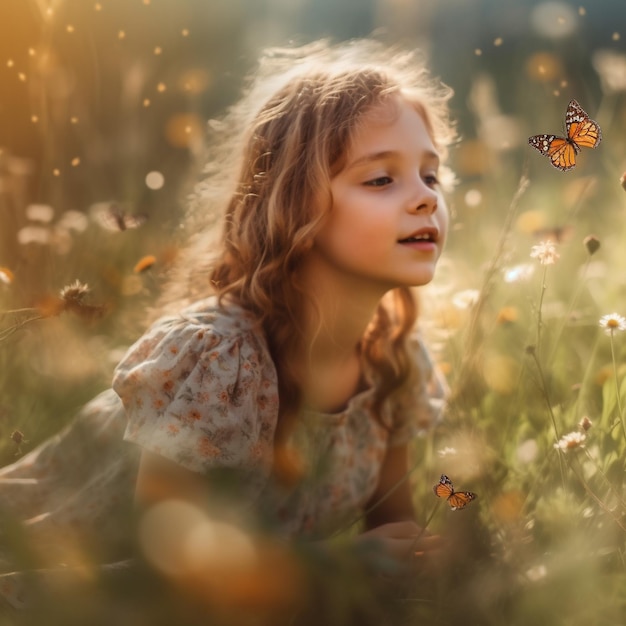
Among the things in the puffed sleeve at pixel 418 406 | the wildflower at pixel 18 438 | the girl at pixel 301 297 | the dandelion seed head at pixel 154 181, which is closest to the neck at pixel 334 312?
the girl at pixel 301 297

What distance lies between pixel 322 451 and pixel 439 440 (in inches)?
10.8

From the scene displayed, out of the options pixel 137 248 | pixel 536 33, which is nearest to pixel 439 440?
pixel 137 248

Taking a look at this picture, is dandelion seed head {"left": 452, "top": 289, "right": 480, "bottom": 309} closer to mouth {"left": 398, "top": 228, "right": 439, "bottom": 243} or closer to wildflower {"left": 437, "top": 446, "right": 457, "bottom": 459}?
mouth {"left": 398, "top": 228, "right": 439, "bottom": 243}

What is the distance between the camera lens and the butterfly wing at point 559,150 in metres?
0.99

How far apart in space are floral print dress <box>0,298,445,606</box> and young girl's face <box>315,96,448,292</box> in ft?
0.65

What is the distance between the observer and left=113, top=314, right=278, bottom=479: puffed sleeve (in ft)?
3.78

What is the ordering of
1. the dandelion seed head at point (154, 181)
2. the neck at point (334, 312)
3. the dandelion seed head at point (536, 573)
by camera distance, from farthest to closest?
1. the dandelion seed head at point (154, 181)
2. the neck at point (334, 312)
3. the dandelion seed head at point (536, 573)

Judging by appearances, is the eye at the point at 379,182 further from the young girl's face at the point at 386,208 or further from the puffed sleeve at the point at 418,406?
the puffed sleeve at the point at 418,406

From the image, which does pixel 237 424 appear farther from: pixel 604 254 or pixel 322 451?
pixel 604 254

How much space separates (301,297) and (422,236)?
23 centimetres

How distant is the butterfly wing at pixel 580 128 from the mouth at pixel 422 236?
0.27 m

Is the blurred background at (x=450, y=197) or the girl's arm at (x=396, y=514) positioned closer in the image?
the girl's arm at (x=396, y=514)

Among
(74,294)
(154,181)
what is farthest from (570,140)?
(154,181)

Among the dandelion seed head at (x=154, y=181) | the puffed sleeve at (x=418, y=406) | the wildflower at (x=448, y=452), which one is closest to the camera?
the wildflower at (x=448, y=452)
